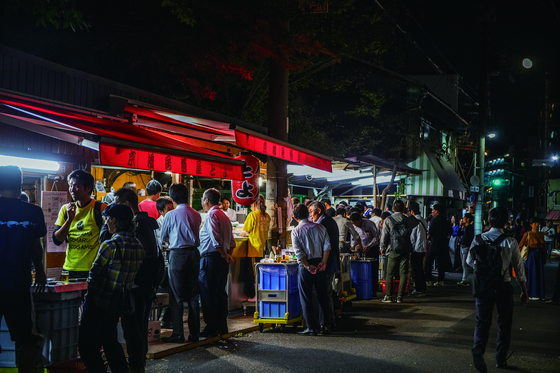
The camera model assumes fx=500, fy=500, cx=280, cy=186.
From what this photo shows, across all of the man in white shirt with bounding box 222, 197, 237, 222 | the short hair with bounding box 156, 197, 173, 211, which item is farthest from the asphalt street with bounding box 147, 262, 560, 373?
the man in white shirt with bounding box 222, 197, 237, 222

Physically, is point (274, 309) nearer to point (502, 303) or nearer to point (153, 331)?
point (153, 331)

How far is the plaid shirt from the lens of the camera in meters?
5.09

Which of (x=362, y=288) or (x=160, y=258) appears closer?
(x=160, y=258)

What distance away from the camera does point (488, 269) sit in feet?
22.4

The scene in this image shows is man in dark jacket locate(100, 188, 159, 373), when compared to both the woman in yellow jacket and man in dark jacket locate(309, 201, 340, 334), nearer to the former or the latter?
man in dark jacket locate(309, 201, 340, 334)

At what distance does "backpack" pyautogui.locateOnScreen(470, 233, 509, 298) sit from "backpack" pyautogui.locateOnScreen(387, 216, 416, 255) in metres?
5.34

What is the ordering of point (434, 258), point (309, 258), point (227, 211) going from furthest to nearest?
point (434, 258) → point (227, 211) → point (309, 258)

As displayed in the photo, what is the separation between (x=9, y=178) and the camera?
521 cm

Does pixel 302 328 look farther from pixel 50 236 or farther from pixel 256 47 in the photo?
pixel 256 47

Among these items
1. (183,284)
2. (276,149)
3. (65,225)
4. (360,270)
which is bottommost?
(360,270)

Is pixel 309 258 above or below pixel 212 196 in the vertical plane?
below

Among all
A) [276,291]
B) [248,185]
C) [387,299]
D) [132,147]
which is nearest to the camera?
[132,147]

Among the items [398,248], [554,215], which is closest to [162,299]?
[398,248]

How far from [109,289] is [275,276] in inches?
167
